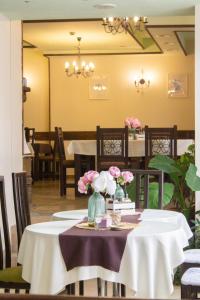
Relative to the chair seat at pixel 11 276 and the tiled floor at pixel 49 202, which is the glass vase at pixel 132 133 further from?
the chair seat at pixel 11 276

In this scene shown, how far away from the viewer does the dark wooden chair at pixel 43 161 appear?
43.5 feet

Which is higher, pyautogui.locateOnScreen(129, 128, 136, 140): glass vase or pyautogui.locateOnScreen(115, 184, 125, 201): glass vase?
pyautogui.locateOnScreen(129, 128, 136, 140): glass vase

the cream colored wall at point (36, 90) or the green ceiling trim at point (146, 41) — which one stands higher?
the green ceiling trim at point (146, 41)

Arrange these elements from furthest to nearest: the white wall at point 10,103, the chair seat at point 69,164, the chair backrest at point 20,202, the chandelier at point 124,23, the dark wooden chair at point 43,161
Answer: the dark wooden chair at point 43,161 < the chair seat at point 69,164 < the chandelier at point 124,23 < the white wall at point 10,103 < the chair backrest at point 20,202

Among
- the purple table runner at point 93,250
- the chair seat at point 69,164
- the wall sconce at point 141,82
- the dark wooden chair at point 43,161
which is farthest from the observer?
the wall sconce at point 141,82

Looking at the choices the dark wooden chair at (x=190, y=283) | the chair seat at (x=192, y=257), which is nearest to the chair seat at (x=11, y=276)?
the dark wooden chair at (x=190, y=283)

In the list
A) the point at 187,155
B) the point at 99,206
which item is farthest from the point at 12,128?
the point at 99,206

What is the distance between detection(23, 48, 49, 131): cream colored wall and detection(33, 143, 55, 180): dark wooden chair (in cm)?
62

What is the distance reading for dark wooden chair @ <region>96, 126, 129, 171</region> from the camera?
8492mm

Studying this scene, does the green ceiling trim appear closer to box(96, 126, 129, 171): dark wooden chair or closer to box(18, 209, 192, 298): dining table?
box(96, 126, 129, 171): dark wooden chair

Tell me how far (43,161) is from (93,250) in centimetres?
1057

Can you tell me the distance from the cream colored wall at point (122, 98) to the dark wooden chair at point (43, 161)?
872mm

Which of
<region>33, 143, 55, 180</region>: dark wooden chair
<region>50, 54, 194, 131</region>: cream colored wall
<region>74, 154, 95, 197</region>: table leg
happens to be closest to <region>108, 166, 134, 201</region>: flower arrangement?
<region>74, 154, 95, 197</region>: table leg

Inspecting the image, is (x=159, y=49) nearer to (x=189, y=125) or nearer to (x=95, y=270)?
(x=189, y=125)
